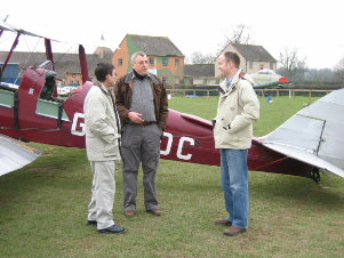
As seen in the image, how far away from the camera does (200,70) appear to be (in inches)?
2813

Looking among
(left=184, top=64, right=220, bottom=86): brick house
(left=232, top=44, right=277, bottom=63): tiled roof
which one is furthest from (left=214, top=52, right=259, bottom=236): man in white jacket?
(left=184, top=64, right=220, bottom=86): brick house

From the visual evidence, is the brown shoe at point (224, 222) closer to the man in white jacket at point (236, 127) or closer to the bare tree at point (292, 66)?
the man in white jacket at point (236, 127)

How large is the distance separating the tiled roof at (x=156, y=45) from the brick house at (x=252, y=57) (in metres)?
10.1

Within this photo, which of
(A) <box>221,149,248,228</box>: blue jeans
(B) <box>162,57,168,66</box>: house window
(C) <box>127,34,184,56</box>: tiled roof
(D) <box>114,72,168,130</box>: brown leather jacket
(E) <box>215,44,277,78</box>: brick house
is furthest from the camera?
(E) <box>215,44,277,78</box>: brick house

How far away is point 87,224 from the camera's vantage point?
430 cm

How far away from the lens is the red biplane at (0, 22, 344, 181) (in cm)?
497

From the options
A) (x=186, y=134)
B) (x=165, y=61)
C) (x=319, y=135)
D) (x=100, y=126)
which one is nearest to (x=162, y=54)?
(x=165, y=61)

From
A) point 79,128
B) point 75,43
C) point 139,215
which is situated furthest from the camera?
point 75,43

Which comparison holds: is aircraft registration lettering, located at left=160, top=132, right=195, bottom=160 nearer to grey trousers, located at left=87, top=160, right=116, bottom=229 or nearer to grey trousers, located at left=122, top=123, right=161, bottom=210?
grey trousers, located at left=122, top=123, right=161, bottom=210

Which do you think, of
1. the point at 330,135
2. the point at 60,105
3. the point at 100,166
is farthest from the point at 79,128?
the point at 330,135

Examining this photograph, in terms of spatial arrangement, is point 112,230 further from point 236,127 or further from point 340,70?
point 340,70

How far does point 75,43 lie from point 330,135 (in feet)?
16.6

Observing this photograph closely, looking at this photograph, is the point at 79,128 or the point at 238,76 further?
the point at 79,128

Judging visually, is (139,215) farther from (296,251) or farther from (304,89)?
(304,89)
